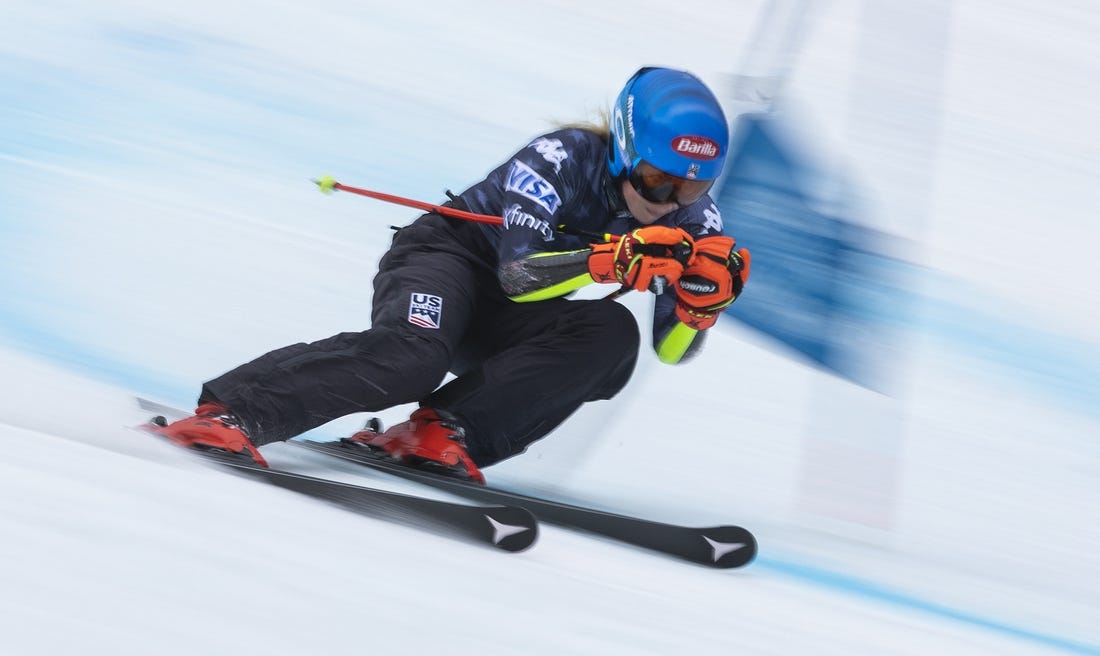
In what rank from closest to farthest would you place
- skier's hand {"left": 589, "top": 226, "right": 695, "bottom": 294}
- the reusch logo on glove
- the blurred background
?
skier's hand {"left": 589, "top": 226, "right": 695, "bottom": 294} → the reusch logo on glove → the blurred background

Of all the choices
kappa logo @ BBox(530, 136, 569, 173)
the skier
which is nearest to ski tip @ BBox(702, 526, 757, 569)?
the skier

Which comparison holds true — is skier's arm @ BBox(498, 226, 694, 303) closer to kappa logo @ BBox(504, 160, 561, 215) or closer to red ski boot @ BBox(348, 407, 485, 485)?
kappa logo @ BBox(504, 160, 561, 215)

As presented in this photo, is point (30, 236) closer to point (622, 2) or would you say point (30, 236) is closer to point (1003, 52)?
point (622, 2)

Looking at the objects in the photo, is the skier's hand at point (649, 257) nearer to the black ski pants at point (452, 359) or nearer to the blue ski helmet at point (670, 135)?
the blue ski helmet at point (670, 135)

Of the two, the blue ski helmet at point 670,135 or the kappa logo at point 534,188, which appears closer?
the blue ski helmet at point 670,135

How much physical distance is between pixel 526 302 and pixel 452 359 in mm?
278

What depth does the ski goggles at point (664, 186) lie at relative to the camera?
9.72 ft

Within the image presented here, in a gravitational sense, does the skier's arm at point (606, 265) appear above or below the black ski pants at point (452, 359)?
above

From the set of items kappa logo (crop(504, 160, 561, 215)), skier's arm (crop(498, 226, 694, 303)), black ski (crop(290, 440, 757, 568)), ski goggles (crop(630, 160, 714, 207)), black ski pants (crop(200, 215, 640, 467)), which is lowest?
black ski (crop(290, 440, 757, 568))

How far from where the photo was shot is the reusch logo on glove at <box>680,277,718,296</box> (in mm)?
2912

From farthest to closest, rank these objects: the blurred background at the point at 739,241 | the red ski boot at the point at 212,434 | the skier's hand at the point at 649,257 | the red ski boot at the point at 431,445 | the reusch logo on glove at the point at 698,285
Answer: the blurred background at the point at 739,241, the red ski boot at the point at 431,445, the reusch logo on glove at the point at 698,285, the skier's hand at the point at 649,257, the red ski boot at the point at 212,434

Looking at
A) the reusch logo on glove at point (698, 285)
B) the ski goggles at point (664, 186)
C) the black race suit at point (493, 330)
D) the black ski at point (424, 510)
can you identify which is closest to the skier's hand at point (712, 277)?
the reusch logo on glove at point (698, 285)

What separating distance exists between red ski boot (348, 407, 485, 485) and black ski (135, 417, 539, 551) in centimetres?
49

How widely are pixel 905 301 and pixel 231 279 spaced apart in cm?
279
